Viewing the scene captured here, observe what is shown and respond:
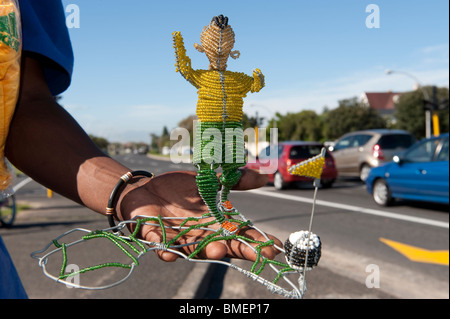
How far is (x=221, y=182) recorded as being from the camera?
74 cm

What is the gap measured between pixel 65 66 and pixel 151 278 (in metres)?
10.3

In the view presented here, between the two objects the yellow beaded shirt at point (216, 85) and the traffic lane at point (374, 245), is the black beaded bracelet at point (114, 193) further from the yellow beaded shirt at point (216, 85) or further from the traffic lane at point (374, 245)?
the traffic lane at point (374, 245)

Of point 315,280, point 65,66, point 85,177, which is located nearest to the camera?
point 85,177

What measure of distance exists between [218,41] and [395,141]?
36.4 ft

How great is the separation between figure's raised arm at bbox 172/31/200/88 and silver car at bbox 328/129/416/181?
8085 mm

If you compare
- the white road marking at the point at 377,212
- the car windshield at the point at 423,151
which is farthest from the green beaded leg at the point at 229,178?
the white road marking at the point at 377,212

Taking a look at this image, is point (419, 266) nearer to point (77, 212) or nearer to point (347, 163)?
point (347, 163)

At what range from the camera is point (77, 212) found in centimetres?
1545

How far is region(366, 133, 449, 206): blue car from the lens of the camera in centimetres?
680

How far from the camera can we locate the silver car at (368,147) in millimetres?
9227

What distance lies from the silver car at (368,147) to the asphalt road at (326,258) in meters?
1.22

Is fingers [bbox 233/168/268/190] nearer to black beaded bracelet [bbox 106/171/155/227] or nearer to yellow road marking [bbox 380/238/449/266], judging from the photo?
black beaded bracelet [bbox 106/171/155/227]

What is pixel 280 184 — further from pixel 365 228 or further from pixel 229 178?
pixel 365 228
